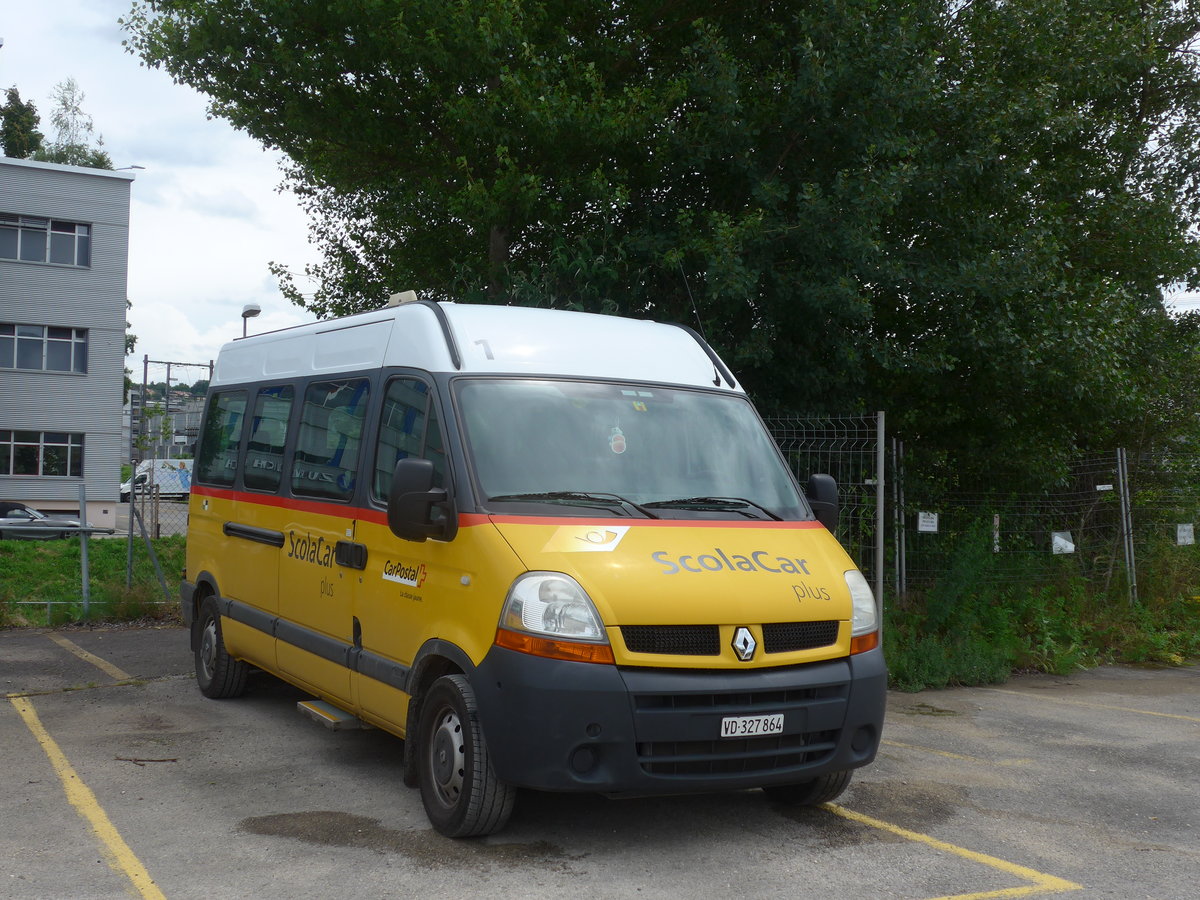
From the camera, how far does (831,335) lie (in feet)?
40.6

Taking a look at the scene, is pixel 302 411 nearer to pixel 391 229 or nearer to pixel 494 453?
pixel 494 453

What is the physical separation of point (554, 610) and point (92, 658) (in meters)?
7.25

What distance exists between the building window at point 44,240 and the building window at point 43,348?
2.22 meters

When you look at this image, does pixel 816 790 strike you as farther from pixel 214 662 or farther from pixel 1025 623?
pixel 1025 623

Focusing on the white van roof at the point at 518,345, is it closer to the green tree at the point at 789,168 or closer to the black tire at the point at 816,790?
the black tire at the point at 816,790

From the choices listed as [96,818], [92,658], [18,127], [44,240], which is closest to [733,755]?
[96,818]

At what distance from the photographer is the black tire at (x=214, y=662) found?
8.71 m

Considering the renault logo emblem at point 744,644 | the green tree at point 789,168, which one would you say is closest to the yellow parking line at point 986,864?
the renault logo emblem at point 744,644

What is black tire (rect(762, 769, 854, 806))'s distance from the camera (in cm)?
586

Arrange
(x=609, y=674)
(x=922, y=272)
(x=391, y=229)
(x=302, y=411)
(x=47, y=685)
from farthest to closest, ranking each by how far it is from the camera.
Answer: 1. (x=391, y=229)
2. (x=922, y=272)
3. (x=47, y=685)
4. (x=302, y=411)
5. (x=609, y=674)

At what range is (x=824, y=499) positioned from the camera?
664 centimetres

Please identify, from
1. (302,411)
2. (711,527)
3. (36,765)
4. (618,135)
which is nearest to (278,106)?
(618,135)

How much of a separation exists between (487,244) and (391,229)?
2452 mm

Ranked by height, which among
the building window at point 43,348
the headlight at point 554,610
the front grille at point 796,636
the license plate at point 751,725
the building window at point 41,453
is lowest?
the license plate at point 751,725
